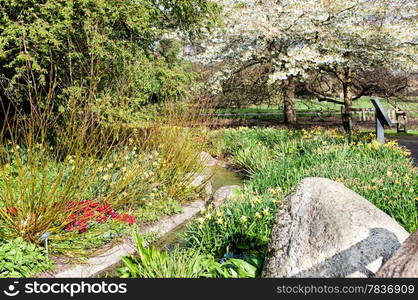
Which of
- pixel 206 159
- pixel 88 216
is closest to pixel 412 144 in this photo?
pixel 206 159

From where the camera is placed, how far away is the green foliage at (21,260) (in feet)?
11.7

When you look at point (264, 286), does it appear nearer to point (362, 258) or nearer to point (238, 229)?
point (362, 258)

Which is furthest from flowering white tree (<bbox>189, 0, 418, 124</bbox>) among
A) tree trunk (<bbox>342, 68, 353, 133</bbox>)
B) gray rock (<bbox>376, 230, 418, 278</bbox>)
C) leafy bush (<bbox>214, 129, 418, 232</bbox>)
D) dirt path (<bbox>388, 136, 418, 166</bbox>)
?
gray rock (<bbox>376, 230, 418, 278</bbox>)

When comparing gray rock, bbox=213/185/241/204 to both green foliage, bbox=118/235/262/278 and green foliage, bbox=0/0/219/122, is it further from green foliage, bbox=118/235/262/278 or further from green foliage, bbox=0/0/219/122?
green foliage, bbox=118/235/262/278

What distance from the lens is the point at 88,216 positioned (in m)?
4.22

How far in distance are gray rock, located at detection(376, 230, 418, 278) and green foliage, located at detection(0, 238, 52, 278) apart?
10.7ft

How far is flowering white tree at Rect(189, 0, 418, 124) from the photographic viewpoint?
11039mm

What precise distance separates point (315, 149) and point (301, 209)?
506 cm

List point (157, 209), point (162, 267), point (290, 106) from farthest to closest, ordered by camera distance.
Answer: point (290, 106)
point (157, 209)
point (162, 267)

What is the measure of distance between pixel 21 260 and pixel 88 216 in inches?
31.2

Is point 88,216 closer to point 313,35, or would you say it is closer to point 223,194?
point 223,194

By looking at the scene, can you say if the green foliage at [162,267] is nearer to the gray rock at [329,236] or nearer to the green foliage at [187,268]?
the green foliage at [187,268]

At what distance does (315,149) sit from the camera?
7.78 meters

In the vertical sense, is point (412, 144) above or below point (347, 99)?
below
